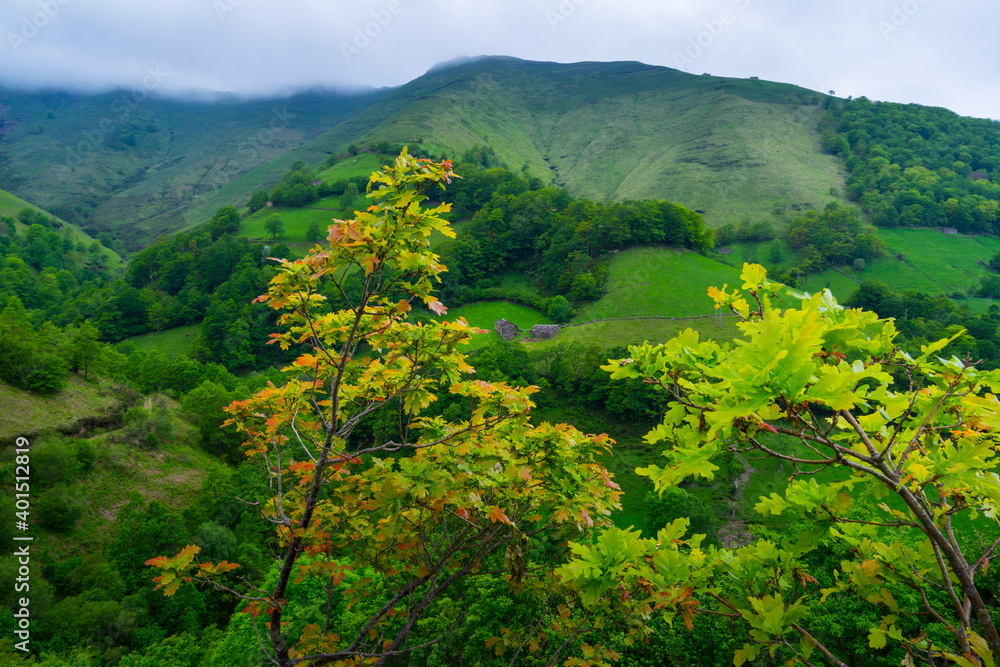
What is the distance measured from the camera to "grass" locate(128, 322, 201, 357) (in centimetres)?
6756

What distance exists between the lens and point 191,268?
269 feet

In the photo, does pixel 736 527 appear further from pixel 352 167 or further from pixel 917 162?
pixel 917 162

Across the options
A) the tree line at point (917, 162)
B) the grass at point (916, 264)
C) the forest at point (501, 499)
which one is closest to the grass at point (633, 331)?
the forest at point (501, 499)

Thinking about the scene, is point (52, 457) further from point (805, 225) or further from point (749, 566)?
point (805, 225)

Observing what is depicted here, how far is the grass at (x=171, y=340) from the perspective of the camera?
222 ft

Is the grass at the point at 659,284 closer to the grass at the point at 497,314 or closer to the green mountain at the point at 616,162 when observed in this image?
the grass at the point at 497,314

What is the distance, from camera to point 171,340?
70.2 meters

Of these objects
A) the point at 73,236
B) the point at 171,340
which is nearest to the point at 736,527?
the point at 171,340

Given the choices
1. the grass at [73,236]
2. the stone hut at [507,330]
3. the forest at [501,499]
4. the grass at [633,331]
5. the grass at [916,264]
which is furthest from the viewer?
the grass at [73,236]

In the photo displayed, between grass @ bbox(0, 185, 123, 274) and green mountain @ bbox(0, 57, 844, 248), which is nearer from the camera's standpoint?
grass @ bbox(0, 185, 123, 274)

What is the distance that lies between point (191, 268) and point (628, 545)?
99702mm

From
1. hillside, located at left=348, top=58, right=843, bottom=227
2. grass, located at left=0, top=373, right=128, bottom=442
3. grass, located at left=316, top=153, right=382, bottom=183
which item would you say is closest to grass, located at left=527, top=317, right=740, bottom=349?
grass, located at left=0, top=373, right=128, bottom=442

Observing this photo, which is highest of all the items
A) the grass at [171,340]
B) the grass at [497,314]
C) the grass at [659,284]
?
the grass at [659,284]

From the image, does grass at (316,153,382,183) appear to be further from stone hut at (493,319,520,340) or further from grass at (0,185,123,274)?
stone hut at (493,319,520,340)
